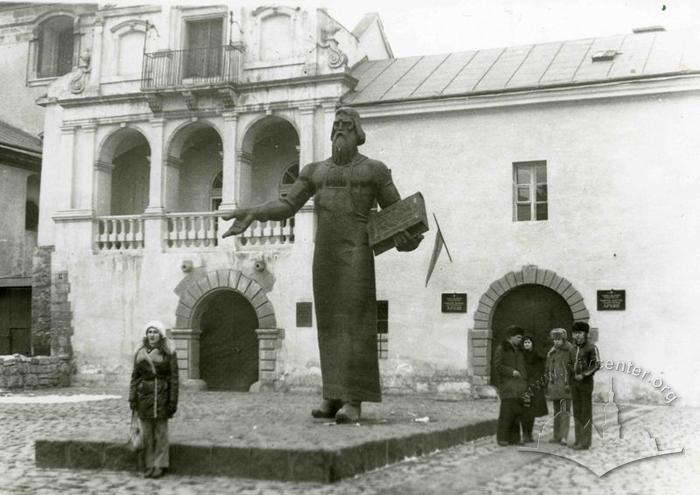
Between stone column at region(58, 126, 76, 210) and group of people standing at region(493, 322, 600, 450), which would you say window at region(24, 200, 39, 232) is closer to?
stone column at region(58, 126, 76, 210)

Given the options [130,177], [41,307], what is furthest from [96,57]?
[41,307]

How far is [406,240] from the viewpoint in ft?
32.9

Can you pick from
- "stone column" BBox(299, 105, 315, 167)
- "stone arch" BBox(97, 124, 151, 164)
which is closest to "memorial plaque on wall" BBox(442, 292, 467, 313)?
"stone column" BBox(299, 105, 315, 167)

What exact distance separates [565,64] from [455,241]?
15.0 feet

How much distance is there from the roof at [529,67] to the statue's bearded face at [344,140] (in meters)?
9.53

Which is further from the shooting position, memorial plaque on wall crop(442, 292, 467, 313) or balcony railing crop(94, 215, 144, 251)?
balcony railing crop(94, 215, 144, 251)

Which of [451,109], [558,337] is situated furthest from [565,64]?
[558,337]

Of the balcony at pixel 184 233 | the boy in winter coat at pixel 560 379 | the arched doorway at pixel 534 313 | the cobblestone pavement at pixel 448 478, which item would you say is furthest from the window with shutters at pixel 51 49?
the boy in winter coat at pixel 560 379

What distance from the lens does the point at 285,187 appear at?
23031mm

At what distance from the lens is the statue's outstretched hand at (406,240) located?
9969 millimetres

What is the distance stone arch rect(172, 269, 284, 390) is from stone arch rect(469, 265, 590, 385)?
4373 mm

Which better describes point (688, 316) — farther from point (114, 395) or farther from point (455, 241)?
point (114, 395)

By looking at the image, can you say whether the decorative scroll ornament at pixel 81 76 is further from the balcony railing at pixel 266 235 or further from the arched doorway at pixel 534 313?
the arched doorway at pixel 534 313

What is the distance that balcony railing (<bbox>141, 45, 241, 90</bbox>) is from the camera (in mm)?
22031
